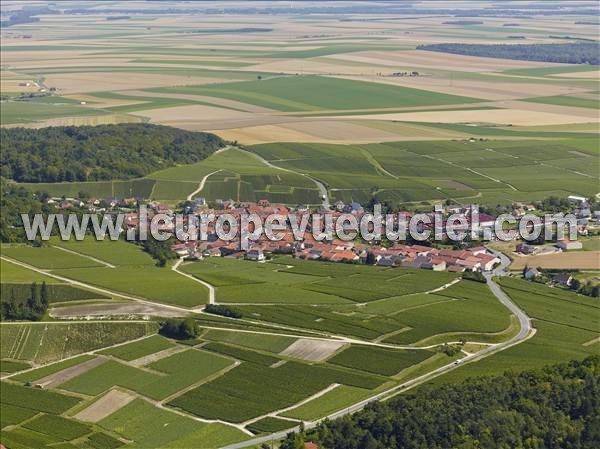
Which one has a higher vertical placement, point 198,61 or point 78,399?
point 198,61

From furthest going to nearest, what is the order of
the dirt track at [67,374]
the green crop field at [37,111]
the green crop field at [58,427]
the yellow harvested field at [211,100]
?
1. the yellow harvested field at [211,100]
2. the green crop field at [37,111]
3. the dirt track at [67,374]
4. the green crop field at [58,427]

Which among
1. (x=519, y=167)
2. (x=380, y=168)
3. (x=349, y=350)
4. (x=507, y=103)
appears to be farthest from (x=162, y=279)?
(x=507, y=103)

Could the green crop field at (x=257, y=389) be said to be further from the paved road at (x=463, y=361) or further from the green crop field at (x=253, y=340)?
the green crop field at (x=253, y=340)

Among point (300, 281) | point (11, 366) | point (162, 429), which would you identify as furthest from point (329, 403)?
point (300, 281)

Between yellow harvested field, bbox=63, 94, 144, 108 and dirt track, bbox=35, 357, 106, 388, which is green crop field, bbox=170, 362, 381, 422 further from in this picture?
yellow harvested field, bbox=63, 94, 144, 108

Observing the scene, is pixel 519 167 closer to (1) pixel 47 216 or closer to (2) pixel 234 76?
(1) pixel 47 216

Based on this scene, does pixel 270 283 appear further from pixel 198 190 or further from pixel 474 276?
pixel 198 190

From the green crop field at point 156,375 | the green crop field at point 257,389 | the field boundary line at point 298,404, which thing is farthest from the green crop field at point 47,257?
the field boundary line at point 298,404
